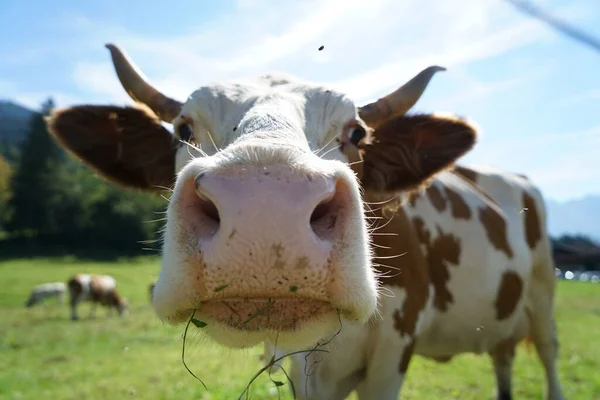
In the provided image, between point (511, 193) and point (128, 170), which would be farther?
point (511, 193)

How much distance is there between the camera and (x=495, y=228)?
207 inches

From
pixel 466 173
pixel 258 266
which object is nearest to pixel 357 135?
pixel 258 266

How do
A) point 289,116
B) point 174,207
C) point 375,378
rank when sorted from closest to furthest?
point 174,207, point 289,116, point 375,378

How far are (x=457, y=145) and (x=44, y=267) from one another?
44.4 m

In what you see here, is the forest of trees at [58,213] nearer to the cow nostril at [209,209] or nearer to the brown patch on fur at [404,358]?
the brown patch on fur at [404,358]

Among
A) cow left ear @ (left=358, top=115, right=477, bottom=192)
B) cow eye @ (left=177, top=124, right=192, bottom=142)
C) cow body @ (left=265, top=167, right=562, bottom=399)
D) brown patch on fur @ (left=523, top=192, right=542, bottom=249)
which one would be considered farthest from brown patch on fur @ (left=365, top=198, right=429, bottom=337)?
brown patch on fur @ (left=523, top=192, right=542, bottom=249)

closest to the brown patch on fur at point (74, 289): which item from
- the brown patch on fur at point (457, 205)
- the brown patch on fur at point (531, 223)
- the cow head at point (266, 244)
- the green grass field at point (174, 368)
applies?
the green grass field at point (174, 368)

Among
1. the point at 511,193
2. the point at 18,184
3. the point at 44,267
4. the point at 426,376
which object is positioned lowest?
Result: the point at 44,267

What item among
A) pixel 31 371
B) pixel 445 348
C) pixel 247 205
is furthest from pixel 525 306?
pixel 31 371

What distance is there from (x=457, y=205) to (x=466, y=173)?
45.9 inches

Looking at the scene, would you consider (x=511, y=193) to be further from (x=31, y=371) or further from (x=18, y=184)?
(x=18, y=184)

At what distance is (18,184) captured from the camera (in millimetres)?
57188

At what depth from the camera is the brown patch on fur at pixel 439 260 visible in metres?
4.27

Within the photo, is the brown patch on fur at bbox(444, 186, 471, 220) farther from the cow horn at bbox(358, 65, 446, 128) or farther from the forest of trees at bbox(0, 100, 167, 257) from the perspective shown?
the forest of trees at bbox(0, 100, 167, 257)
